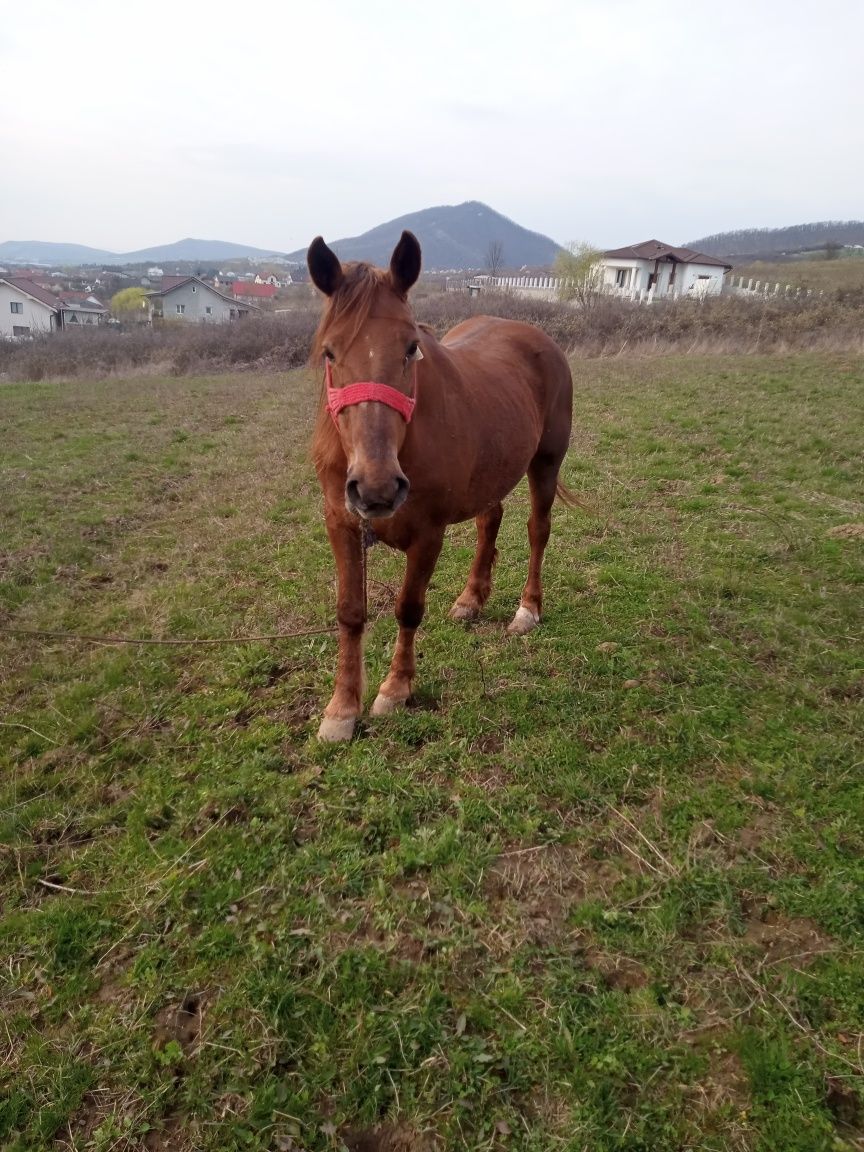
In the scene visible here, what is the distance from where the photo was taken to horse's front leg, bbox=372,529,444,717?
10.5ft

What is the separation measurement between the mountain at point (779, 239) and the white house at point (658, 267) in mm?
32904

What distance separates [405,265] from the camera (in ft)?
8.80

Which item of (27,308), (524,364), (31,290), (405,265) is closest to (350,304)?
(405,265)

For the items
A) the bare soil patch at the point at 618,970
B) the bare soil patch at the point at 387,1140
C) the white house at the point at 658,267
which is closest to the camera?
the bare soil patch at the point at 387,1140

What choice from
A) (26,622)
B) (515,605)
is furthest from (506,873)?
(26,622)

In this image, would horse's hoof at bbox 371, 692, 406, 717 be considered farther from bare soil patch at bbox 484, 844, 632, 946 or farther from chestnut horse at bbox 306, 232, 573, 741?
bare soil patch at bbox 484, 844, 632, 946

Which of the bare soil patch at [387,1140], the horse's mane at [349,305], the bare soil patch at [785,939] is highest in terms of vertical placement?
the horse's mane at [349,305]

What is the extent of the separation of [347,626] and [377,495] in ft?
3.98

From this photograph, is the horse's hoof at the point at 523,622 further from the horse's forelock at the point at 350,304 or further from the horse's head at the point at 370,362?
the horse's forelock at the point at 350,304

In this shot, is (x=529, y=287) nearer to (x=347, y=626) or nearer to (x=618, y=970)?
(x=347, y=626)

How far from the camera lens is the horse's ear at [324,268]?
2.53 m

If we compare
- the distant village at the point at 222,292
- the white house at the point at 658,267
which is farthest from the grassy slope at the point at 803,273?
the distant village at the point at 222,292

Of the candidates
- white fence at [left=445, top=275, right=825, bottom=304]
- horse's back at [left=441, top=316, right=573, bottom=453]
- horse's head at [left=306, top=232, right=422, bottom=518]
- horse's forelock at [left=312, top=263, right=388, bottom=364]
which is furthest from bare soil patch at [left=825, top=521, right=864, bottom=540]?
white fence at [left=445, top=275, right=825, bottom=304]

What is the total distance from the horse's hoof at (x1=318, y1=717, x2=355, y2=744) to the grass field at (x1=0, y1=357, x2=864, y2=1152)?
0.26 feet
